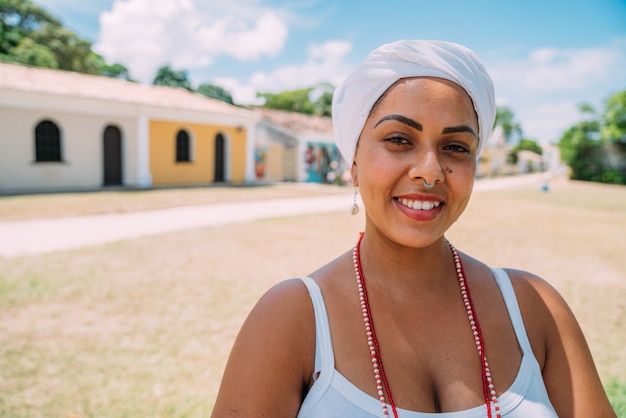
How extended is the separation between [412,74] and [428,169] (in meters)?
0.28

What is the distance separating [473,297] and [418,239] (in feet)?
1.13

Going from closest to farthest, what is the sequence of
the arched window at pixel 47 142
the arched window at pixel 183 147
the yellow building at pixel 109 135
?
the yellow building at pixel 109 135 → the arched window at pixel 47 142 → the arched window at pixel 183 147

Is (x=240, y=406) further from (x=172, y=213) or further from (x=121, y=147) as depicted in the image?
(x=121, y=147)

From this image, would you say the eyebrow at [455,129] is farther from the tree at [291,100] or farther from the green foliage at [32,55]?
the tree at [291,100]

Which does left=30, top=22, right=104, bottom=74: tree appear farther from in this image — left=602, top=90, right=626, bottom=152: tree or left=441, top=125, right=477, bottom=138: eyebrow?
left=602, top=90, right=626, bottom=152: tree

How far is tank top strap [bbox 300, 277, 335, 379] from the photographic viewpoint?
4.07 ft

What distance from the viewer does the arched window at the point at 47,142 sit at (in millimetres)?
14562

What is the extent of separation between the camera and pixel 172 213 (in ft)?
34.9

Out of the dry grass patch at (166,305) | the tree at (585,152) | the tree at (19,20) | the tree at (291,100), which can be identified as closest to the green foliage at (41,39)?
the tree at (19,20)

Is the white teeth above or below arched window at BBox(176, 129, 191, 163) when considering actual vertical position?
below

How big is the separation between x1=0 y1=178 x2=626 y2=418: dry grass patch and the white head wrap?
2.27 metres

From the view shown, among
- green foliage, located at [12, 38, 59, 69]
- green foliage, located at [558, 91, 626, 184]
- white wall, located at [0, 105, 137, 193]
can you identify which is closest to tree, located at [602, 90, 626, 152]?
green foliage, located at [558, 91, 626, 184]

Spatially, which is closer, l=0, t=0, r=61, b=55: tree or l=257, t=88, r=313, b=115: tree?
l=0, t=0, r=61, b=55: tree

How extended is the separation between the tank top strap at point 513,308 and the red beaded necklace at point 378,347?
0.36ft
